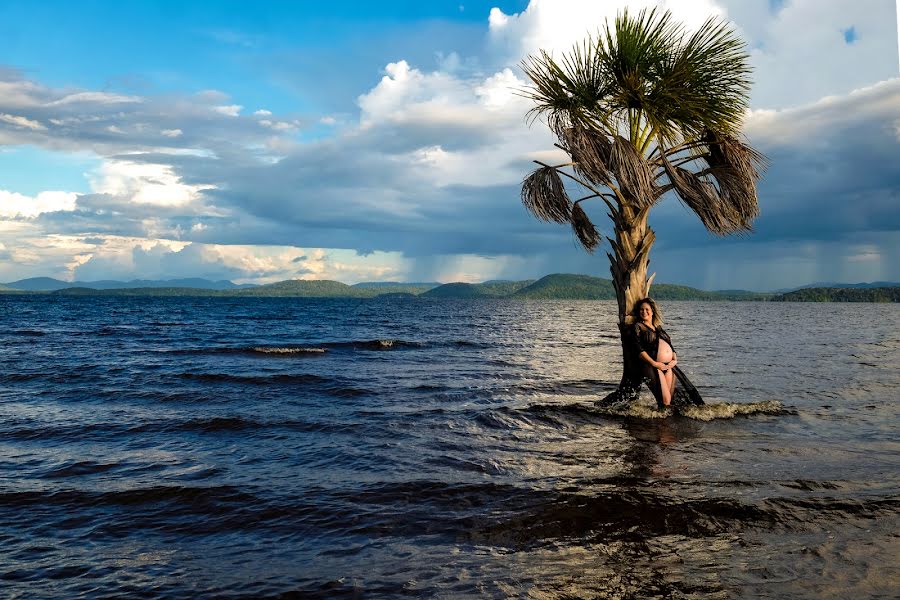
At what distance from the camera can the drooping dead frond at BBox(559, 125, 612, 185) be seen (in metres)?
12.8

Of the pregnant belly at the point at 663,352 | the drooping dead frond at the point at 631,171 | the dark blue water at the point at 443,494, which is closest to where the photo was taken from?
the dark blue water at the point at 443,494

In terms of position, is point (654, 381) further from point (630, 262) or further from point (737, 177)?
point (737, 177)

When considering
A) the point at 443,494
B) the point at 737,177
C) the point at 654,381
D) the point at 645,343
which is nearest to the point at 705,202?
the point at 737,177

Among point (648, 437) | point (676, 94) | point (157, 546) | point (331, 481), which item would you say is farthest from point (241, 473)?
point (676, 94)

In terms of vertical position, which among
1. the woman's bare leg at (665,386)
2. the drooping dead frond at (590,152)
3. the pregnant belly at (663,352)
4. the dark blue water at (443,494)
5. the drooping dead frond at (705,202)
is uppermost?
the drooping dead frond at (590,152)

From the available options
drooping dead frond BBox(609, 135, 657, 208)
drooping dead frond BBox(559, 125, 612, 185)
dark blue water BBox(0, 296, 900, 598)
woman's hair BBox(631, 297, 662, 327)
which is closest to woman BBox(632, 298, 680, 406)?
woman's hair BBox(631, 297, 662, 327)

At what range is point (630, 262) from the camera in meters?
13.3

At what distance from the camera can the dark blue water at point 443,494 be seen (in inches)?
217

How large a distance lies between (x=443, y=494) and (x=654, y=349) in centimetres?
698

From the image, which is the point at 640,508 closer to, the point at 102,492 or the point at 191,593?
the point at 191,593

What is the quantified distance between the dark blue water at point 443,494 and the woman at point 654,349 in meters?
0.79

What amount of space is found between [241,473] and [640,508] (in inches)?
248

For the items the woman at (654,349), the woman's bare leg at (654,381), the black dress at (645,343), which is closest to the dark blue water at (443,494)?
the woman's bare leg at (654,381)

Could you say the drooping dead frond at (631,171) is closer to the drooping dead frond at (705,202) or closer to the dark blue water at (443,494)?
the drooping dead frond at (705,202)
